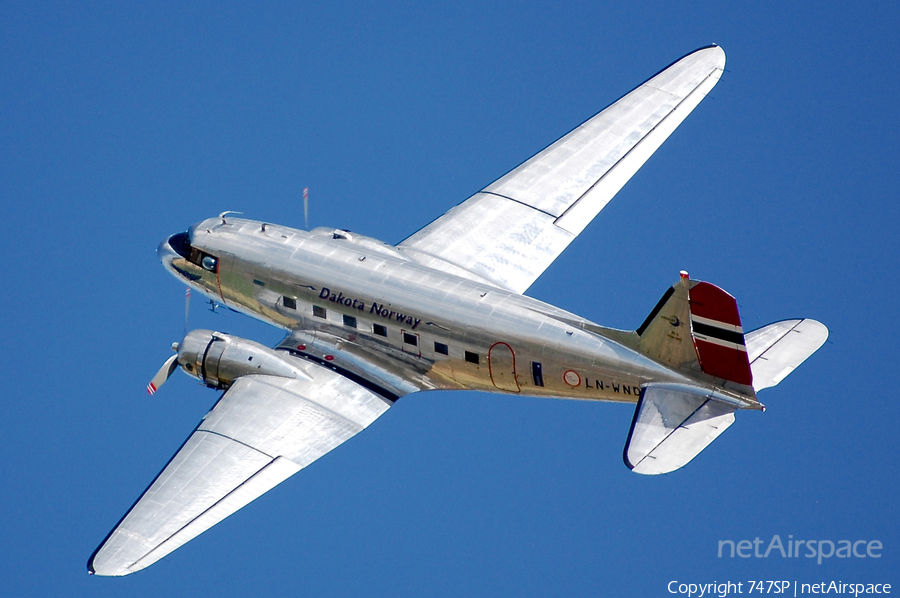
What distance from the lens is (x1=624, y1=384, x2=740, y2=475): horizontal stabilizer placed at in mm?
26625

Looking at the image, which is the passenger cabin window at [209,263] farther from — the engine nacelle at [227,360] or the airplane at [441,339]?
the engine nacelle at [227,360]

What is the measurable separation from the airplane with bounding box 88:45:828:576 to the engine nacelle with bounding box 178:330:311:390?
0.11ft

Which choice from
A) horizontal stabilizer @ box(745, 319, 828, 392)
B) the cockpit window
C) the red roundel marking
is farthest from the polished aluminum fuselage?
horizontal stabilizer @ box(745, 319, 828, 392)

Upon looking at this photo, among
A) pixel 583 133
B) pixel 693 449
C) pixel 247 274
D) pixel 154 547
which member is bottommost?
pixel 154 547

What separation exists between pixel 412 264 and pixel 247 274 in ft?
14.3

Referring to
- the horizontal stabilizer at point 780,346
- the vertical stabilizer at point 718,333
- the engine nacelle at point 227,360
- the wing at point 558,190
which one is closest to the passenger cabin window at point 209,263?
the engine nacelle at point 227,360

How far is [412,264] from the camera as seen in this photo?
32.9 metres

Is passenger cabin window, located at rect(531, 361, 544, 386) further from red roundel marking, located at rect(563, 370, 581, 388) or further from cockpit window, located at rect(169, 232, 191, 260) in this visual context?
cockpit window, located at rect(169, 232, 191, 260)

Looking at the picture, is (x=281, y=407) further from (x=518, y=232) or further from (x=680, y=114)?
(x=680, y=114)

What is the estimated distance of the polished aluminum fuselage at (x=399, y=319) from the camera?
2998 centimetres

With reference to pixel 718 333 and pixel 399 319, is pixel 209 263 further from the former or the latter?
pixel 718 333

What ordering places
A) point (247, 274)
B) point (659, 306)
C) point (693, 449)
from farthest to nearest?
point (247, 274)
point (659, 306)
point (693, 449)

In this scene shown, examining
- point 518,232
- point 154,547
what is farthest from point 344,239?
point 154,547

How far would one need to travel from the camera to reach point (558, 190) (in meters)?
36.2
